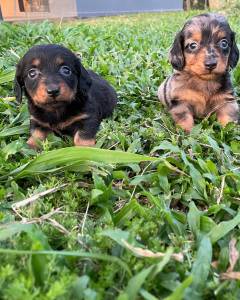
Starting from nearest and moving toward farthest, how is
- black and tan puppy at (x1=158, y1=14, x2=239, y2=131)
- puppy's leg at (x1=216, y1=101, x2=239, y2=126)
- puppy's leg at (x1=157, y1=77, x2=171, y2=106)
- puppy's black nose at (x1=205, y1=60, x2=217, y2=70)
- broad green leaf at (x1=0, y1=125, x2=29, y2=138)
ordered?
broad green leaf at (x1=0, y1=125, x2=29, y2=138) < puppy's black nose at (x1=205, y1=60, x2=217, y2=70) < black and tan puppy at (x1=158, y1=14, x2=239, y2=131) < puppy's leg at (x1=216, y1=101, x2=239, y2=126) < puppy's leg at (x1=157, y1=77, x2=171, y2=106)

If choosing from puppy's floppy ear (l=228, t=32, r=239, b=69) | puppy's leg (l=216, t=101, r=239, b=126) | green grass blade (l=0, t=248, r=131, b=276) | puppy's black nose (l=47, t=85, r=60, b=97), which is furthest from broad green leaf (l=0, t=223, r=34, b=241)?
puppy's floppy ear (l=228, t=32, r=239, b=69)

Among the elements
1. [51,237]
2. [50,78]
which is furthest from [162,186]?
[50,78]

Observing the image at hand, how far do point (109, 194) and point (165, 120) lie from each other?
1618 mm

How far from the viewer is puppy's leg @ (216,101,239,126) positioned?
4.33m

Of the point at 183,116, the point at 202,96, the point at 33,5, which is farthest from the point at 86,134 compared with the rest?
the point at 33,5

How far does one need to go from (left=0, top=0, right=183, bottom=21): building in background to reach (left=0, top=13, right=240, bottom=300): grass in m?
12.7

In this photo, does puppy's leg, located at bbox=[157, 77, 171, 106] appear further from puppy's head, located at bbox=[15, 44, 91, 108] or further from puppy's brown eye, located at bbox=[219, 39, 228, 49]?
puppy's head, located at bbox=[15, 44, 91, 108]

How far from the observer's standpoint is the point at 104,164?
128 inches

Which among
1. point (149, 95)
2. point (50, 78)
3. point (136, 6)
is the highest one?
point (50, 78)

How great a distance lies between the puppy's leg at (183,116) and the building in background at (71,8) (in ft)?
41.5

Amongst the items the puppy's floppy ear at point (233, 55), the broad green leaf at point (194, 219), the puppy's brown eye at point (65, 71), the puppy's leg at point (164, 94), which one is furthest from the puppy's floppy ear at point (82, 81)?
the broad green leaf at point (194, 219)

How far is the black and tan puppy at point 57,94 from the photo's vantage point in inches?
143

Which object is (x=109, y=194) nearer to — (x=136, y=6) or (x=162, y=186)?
(x=162, y=186)

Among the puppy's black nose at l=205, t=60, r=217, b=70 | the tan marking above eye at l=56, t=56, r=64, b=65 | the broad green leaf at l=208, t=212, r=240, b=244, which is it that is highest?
the tan marking above eye at l=56, t=56, r=64, b=65
